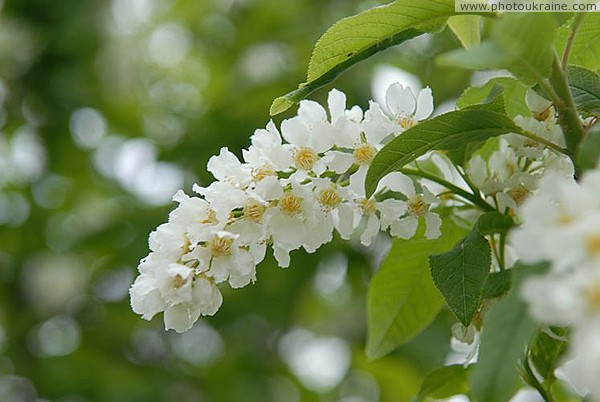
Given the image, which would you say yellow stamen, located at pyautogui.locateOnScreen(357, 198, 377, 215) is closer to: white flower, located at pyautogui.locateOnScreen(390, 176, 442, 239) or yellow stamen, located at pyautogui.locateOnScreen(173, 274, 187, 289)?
white flower, located at pyautogui.locateOnScreen(390, 176, 442, 239)

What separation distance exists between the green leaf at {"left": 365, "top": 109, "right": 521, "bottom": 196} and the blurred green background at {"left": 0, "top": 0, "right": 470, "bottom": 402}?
149 cm

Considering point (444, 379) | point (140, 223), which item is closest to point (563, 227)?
point (444, 379)

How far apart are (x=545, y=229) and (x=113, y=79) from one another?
2668 millimetres

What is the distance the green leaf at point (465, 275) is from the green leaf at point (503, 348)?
0.20 meters

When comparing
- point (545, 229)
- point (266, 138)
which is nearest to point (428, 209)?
point (266, 138)

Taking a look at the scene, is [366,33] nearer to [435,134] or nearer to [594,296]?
[435,134]

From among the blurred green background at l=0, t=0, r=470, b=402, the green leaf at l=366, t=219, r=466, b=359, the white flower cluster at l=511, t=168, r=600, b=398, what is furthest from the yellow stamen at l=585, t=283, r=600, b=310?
the blurred green background at l=0, t=0, r=470, b=402

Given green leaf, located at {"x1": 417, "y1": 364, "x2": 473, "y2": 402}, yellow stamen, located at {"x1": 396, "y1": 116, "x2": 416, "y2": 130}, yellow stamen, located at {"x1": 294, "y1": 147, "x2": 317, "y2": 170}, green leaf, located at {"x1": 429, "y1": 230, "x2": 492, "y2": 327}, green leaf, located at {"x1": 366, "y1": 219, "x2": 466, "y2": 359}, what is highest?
yellow stamen, located at {"x1": 294, "y1": 147, "x2": 317, "y2": 170}

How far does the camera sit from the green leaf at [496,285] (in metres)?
0.86

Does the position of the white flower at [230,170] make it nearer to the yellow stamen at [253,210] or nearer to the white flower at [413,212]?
the yellow stamen at [253,210]

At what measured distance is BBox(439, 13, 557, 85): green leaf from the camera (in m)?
0.58

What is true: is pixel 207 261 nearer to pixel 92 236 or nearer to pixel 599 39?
pixel 599 39

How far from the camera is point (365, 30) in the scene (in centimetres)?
82

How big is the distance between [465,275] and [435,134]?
130 mm
